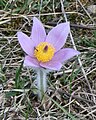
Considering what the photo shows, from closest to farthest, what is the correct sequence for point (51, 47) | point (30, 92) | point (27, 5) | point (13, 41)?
point (51, 47) → point (30, 92) → point (13, 41) → point (27, 5)

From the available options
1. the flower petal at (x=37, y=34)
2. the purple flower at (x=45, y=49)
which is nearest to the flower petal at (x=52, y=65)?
the purple flower at (x=45, y=49)

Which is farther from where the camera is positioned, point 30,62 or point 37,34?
point 37,34

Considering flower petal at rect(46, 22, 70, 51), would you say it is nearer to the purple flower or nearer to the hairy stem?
the purple flower

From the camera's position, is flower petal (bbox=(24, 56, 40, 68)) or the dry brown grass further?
the dry brown grass

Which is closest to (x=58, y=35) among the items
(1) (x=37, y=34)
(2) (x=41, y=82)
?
(1) (x=37, y=34)

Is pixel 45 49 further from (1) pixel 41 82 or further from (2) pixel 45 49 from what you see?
(1) pixel 41 82

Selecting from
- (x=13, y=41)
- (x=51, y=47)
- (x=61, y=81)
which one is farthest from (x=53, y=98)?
(x=13, y=41)

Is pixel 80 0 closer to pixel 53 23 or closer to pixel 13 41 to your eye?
pixel 53 23

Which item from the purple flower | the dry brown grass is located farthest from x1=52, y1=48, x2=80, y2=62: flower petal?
the dry brown grass
